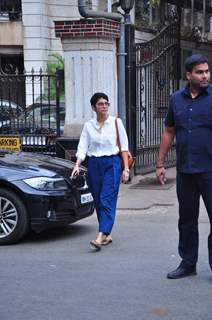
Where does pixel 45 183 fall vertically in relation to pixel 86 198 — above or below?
above

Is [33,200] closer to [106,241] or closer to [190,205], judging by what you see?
[106,241]

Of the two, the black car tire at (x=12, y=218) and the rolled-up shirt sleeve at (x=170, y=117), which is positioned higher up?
the rolled-up shirt sleeve at (x=170, y=117)

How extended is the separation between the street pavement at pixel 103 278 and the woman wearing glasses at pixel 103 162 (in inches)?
14.8

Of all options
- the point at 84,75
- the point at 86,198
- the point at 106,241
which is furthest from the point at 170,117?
the point at 84,75

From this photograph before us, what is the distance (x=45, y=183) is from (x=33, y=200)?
0.25m

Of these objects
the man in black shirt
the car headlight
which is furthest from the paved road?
the car headlight

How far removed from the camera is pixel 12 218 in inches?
286

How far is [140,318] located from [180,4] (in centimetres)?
1194

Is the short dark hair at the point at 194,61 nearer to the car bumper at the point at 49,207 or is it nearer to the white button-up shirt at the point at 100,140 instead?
the white button-up shirt at the point at 100,140

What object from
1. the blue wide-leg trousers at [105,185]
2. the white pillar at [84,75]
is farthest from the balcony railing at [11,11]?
the blue wide-leg trousers at [105,185]

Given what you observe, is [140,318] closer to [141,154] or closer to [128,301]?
[128,301]

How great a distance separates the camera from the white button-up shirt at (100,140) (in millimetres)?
7016

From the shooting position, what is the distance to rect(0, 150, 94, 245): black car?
718 cm

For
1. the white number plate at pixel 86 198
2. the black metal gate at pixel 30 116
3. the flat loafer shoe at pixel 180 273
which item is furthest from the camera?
the black metal gate at pixel 30 116
